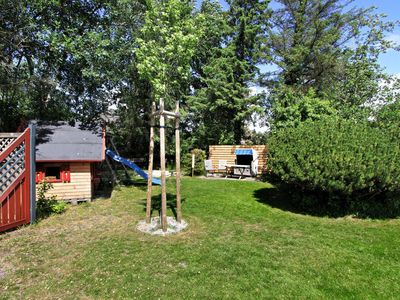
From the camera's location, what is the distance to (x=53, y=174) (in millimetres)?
10781

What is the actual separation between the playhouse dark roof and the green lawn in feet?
7.70

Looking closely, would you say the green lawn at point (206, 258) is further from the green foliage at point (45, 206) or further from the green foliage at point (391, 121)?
the green foliage at point (391, 121)

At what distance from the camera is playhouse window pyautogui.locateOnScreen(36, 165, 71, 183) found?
33.2 ft

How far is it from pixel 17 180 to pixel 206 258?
5262mm

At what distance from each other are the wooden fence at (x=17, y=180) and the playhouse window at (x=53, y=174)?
242cm

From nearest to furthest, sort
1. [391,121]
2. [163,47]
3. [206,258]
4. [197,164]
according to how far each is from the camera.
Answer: [206,258]
[391,121]
[163,47]
[197,164]

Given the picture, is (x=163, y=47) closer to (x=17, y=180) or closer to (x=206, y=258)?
(x=17, y=180)

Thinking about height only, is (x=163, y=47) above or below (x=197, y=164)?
above

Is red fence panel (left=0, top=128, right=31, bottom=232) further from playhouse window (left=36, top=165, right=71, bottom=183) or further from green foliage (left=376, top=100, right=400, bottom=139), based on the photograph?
green foliage (left=376, top=100, right=400, bottom=139)

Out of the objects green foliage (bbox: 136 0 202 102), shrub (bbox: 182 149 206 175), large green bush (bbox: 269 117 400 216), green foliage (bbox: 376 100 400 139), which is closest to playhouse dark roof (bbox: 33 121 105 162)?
green foliage (bbox: 136 0 202 102)

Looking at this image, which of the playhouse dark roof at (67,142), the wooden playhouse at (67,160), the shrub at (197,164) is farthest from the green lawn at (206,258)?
the shrub at (197,164)

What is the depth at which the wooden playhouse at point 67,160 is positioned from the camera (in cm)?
1016

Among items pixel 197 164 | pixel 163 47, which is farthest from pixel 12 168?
pixel 197 164

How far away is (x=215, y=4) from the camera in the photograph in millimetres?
25984
